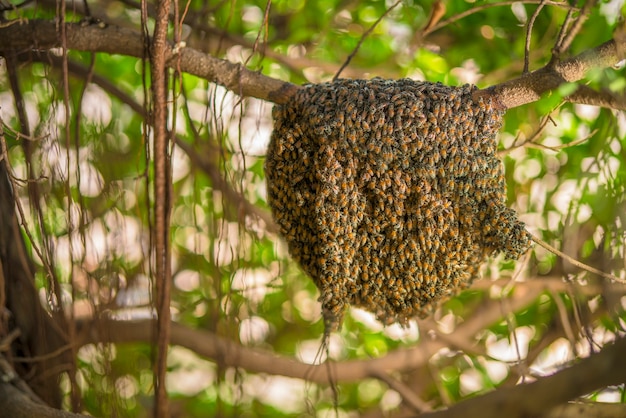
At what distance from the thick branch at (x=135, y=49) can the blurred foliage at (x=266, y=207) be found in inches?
5.3

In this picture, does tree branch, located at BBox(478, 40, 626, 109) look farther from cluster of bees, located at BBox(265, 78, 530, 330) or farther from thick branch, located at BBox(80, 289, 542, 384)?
thick branch, located at BBox(80, 289, 542, 384)

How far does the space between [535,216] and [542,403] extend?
2.30 m

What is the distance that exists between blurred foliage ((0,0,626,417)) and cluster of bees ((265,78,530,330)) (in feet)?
0.96

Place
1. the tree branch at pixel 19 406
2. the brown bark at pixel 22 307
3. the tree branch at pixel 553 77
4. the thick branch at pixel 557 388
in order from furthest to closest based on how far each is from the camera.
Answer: the brown bark at pixel 22 307
the tree branch at pixel 19 406
the tree branch at pixel 553 77
the thick branch at pixel 557 388

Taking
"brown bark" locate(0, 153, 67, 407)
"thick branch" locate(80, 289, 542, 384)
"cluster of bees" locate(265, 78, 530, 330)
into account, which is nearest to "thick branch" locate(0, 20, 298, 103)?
"cluster of bees" locate(265, 78, 530, 330)

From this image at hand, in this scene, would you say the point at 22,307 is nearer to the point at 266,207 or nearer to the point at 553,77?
the point at 266,207

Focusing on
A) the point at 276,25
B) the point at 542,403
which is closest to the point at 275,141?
the point at 542,403

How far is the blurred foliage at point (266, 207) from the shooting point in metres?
2.33

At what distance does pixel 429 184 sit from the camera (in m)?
1.79

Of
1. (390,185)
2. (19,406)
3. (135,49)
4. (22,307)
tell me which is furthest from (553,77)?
(22,307)

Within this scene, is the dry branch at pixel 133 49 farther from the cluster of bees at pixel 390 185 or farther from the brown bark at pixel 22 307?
the brown bark at pixel 22 307

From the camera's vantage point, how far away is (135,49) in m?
1.99

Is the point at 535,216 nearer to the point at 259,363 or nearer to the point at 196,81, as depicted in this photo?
the point at 259,363

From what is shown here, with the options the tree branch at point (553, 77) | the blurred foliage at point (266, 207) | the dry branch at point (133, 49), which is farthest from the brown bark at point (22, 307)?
the tree branch at point (553, 77)
